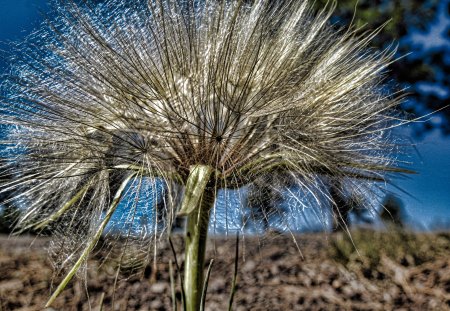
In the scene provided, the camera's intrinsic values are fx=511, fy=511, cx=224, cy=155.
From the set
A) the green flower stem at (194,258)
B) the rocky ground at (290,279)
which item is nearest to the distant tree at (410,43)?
the rocky ground at (290,279)

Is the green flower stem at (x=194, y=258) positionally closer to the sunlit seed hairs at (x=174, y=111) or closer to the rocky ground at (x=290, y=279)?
the sunlit seed hairs at (x=174, y=111)

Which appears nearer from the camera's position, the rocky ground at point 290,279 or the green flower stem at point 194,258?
the green flower stem at point 194,258

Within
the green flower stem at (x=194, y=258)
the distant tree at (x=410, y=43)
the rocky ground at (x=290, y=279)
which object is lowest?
the green flower stem at (x=194, y=258)

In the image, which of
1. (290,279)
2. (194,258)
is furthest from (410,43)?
(194,258)

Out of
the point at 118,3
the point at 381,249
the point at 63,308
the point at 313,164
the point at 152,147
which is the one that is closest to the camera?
the point at 152,147

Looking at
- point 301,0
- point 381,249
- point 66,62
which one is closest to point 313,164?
point 301,0

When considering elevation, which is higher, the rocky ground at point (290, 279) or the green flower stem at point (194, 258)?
the rocky ground at point (290, 279)

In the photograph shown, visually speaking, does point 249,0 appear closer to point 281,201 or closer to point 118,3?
point 118,3
